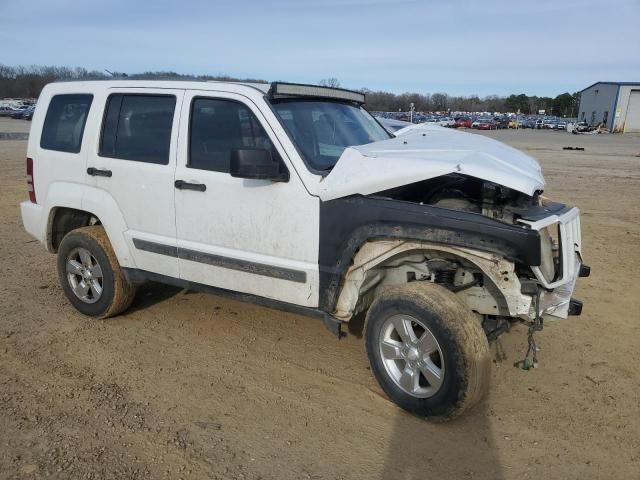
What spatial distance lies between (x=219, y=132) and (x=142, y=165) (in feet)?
2.52

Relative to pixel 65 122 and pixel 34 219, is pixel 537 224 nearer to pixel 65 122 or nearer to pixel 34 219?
pixel 65 122

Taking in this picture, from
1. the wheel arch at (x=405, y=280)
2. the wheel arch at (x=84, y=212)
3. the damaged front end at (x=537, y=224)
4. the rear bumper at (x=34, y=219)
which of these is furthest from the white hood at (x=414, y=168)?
the rear bumper at (x=34, y=219)

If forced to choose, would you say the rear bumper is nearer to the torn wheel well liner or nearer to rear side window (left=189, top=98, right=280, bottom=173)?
rear side window (left=189, top=98, right=280, bottom=173)

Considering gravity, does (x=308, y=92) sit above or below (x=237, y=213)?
above

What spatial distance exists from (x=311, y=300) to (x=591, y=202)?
9.18 m

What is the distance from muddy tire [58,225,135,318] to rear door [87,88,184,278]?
0.33 m

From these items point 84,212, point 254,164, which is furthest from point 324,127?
point 84,212

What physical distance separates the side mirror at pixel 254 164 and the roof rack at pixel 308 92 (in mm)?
588

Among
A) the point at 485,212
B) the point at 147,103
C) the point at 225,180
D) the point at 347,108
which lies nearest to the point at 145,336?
the point at 225,180

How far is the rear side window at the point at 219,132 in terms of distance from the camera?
12.6 ft

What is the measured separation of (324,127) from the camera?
4211 millimetres

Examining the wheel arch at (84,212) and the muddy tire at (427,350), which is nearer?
the muddy tire at (427,350)

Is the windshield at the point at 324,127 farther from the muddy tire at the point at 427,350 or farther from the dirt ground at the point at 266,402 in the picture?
the dirt ground at the point at 266,402

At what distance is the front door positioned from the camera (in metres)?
3.65
